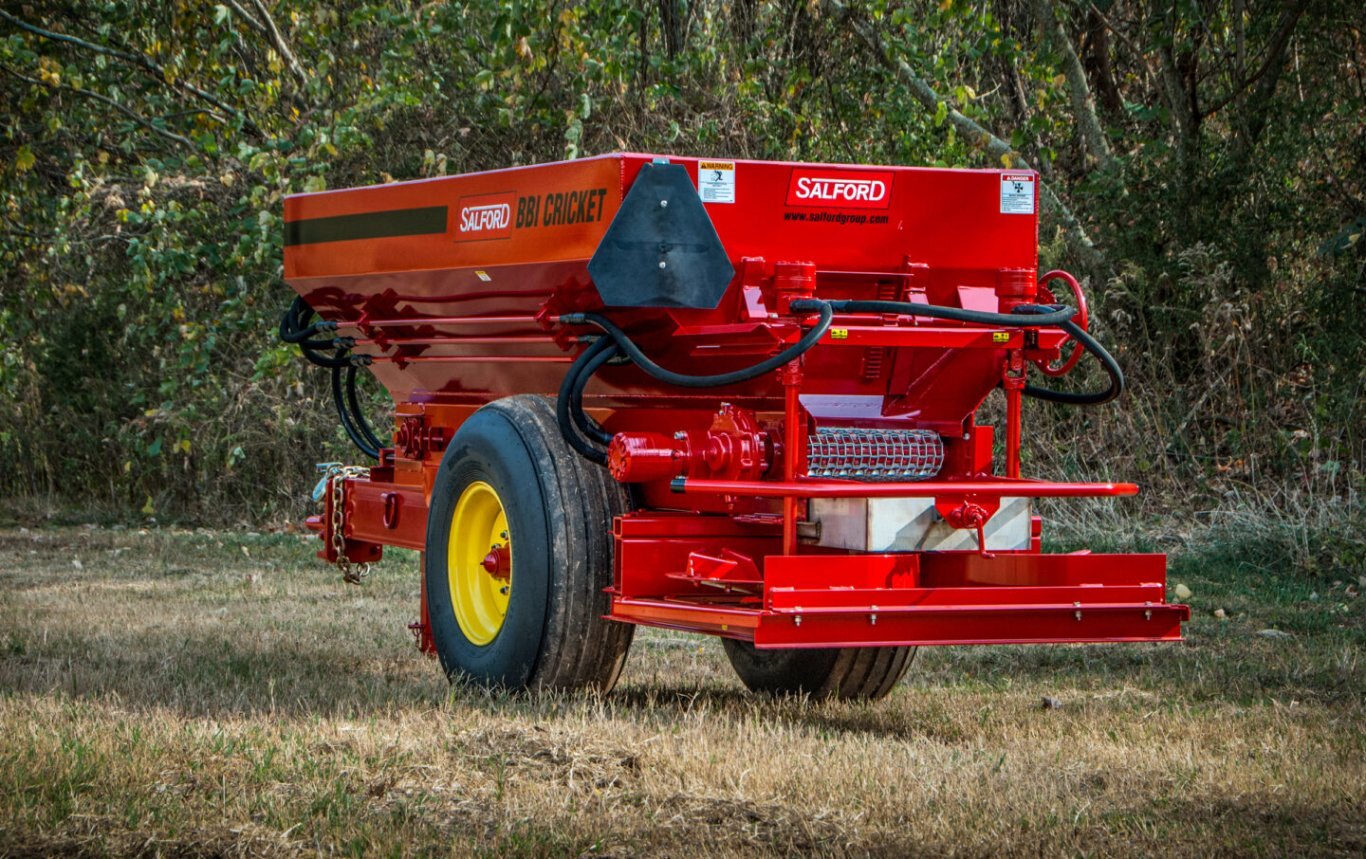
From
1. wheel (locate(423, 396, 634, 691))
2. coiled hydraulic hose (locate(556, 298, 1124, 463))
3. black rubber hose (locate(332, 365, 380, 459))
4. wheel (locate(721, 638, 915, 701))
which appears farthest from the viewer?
black rubber hose (locate(332, 365, 380, 459))

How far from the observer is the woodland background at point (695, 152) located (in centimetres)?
1138

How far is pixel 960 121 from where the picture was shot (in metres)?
12.9

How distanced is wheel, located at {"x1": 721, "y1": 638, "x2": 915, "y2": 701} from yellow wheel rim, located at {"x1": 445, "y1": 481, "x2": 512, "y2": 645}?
3.74ft

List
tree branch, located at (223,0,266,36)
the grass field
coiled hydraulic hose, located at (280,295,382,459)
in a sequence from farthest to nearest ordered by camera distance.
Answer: tree branch, located at (223,0,266,36) < coiled hydraulic hose, located at (280,295,382,459) < the grass field

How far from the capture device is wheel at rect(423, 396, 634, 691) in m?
6.12

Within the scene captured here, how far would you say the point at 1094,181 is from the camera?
490 inches

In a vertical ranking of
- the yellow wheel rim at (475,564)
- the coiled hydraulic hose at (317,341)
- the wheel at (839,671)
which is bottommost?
the wheel at (839,671)

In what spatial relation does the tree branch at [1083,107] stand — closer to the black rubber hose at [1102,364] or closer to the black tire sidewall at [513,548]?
the black rubber hose at [1102,364]

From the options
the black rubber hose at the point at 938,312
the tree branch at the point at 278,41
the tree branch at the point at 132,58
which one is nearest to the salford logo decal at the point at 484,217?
the black rubber hose at the point at 938,312

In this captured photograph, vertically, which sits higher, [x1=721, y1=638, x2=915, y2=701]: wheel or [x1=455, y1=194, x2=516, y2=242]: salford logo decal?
[x1=455, y1=194, x2=516, y2=242]: salford logo decal

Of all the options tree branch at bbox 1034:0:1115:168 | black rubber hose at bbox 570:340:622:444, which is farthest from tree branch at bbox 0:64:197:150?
black rubber hose at bbox 570:340:622:444

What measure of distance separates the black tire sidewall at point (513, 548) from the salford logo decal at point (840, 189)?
1.35 metres

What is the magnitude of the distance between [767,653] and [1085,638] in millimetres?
1626

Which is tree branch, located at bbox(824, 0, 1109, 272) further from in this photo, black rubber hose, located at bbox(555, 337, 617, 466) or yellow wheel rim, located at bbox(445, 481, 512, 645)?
black rubber hose, located at bbox(555, 337, 617, 466)
